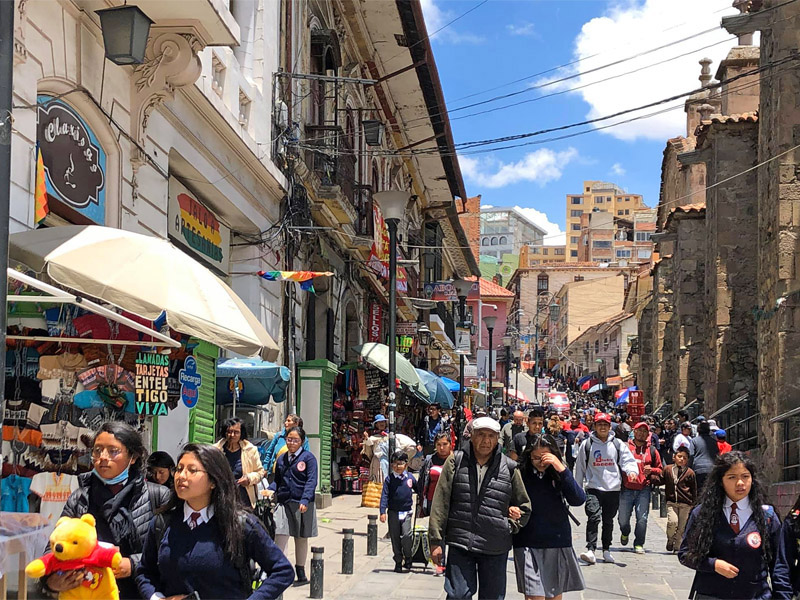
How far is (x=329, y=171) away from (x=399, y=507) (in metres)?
8.73

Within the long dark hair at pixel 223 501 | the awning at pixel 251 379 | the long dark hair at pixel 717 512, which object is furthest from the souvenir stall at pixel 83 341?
the awning at pixel 251 379

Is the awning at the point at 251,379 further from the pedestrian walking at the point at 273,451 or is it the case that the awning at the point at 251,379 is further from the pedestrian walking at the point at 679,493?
the pedestrian walking at the point at 679,493

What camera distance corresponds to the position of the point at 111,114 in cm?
995

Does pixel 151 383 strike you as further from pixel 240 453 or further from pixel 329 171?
pixel 329 171

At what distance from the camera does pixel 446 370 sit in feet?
162

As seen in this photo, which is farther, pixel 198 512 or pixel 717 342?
pixel 717 342

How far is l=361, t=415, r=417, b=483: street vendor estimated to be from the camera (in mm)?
15648

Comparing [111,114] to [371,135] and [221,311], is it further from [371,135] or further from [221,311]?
[371,135]

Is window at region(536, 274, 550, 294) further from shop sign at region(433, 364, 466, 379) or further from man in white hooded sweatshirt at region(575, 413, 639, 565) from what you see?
man in white hooded sweatshirt at region(575, 413, 639, 565)

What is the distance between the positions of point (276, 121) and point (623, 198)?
450 feet

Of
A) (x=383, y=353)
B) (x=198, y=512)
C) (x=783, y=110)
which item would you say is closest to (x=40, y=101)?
(x=198, y=512)

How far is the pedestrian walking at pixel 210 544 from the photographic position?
4.12 metres

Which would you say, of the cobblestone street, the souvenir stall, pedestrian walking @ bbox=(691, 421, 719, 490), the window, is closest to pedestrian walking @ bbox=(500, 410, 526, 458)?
the cobblestone street

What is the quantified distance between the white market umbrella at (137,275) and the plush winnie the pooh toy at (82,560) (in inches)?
102
